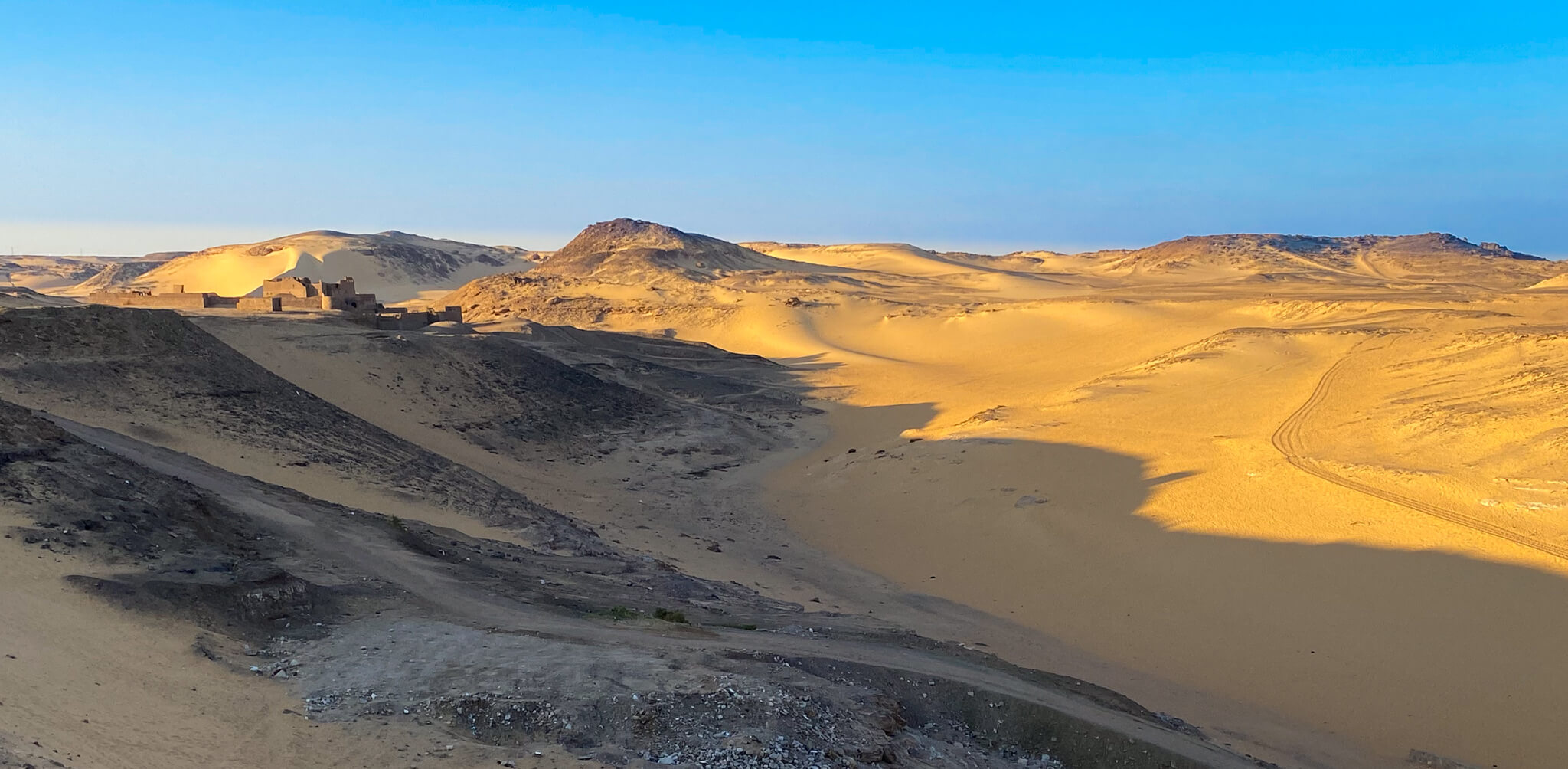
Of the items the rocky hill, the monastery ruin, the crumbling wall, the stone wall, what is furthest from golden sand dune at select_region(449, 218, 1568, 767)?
the rocky hill

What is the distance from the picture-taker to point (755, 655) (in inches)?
340

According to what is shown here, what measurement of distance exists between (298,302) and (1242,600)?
1079 inches

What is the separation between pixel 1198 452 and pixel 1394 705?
9480 mm

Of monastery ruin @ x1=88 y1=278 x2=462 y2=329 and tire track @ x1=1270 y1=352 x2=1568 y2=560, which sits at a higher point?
monastery ruin @ x1=88 y1=278 x2=462 y2=329

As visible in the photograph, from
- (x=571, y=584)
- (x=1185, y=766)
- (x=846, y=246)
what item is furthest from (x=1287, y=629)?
(x=846, y=246)

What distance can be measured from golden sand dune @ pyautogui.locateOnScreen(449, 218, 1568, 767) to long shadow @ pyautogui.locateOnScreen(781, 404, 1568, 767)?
39mm

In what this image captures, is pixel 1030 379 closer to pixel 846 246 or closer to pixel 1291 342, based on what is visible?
pixel 1291 342

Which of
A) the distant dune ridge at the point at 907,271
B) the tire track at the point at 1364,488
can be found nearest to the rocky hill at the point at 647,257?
the distant dune ridge at the point at 907,271

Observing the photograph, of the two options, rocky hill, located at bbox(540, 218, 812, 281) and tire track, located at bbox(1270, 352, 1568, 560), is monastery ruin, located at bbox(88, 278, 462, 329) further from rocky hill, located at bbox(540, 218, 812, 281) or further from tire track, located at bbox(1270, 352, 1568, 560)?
rocky hill, located at bbox(540, 218, 812, 281)

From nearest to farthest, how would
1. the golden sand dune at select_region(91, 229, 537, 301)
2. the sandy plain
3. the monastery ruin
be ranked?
the sandy plain → the monastery ruin → the golden sand dune at select_region(91, 229, 537, 301)

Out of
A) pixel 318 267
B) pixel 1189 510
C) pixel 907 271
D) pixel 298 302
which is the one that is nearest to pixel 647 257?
pixel 318 267

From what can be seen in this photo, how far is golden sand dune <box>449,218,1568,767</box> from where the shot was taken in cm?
1080

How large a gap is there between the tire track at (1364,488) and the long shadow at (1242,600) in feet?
2.77

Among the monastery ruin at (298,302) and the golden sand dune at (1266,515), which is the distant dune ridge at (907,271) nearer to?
the monastery ruin at (298,302)
